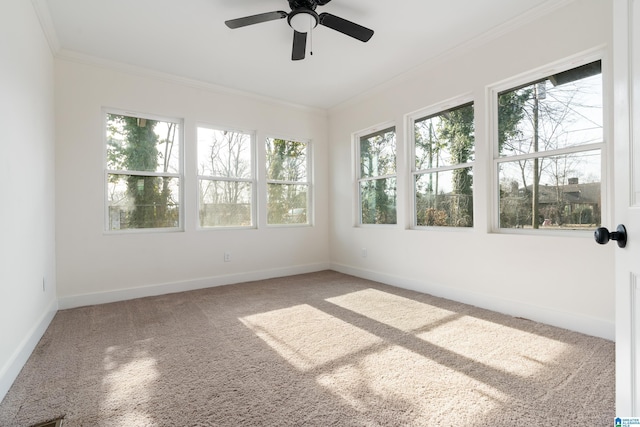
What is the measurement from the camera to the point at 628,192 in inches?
37.8

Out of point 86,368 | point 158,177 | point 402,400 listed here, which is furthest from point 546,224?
point 158,177

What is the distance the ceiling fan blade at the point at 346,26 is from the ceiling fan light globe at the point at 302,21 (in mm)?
65

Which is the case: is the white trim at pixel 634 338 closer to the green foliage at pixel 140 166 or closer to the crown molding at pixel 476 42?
the crown molding at pixel 476 42

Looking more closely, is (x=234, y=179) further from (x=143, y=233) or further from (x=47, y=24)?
(x=47, y=24)

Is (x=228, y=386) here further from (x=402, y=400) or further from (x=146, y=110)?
(x=146, y=110)

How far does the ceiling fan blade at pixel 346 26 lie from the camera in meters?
2.34

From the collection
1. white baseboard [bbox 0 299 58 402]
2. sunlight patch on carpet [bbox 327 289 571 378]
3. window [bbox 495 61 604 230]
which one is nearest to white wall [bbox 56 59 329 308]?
white baseboard [bbox 0 299 58 402]

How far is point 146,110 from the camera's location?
3.60m

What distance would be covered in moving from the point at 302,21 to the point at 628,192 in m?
2.29

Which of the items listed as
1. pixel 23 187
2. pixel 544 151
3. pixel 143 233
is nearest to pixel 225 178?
pixel 143 233

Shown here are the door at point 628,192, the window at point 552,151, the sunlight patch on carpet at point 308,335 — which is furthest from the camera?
the window at point 552,151

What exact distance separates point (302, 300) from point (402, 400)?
1913mm

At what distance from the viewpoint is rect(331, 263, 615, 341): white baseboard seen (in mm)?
2312

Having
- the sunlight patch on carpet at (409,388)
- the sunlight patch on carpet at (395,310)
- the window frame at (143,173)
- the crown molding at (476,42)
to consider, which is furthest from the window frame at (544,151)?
Answer: the window frame at (143,173)
